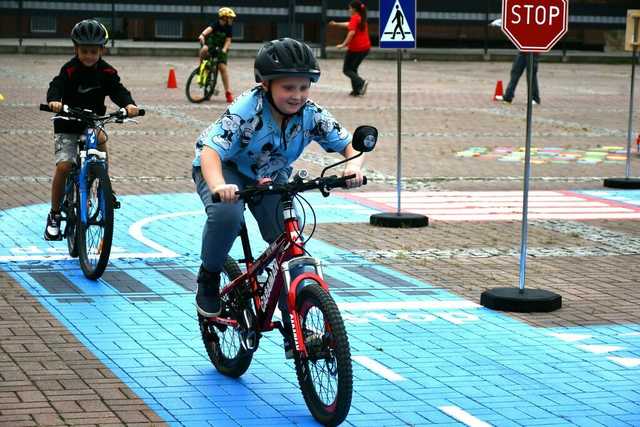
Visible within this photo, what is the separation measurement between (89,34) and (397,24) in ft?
11.8

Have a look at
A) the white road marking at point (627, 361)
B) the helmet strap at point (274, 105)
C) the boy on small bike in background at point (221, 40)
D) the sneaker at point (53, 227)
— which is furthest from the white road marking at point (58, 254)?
the boy on small bike in background at point (221, 40)

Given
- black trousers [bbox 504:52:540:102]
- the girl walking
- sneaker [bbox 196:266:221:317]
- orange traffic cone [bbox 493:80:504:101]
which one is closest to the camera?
sneaker [bbox 196:266:221:317]

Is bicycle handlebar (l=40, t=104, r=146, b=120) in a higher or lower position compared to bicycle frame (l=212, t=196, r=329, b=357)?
higher

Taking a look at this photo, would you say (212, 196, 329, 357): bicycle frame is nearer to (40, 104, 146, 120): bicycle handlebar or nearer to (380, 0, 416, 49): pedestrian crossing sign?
(40, 104, 146, 120): bicycle handlebar

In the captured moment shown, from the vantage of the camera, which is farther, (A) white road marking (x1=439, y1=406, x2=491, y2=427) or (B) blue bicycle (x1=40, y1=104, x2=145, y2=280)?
(B) blue bicycle (x1=40, y1=104, x2=145, y2=280)

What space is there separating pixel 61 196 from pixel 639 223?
567 centimetres

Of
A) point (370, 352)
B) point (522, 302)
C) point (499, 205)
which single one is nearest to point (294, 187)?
point (370, 352)

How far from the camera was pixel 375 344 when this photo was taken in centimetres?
822

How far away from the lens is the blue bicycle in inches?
385

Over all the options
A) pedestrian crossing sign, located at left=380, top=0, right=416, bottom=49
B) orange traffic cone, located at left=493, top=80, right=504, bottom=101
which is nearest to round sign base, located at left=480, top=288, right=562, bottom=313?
pedestrian crossing sign, located at left=380, top=0, right=416, bottom=49

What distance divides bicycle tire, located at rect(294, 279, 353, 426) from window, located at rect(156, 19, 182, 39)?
123 ft

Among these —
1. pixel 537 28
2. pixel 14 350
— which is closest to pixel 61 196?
pixel 14 350

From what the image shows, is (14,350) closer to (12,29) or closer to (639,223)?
(639,223)

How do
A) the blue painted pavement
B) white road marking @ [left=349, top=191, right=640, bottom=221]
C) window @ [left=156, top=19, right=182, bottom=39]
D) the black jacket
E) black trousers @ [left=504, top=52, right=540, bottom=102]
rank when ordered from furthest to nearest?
window @ [left=156, top=19, right=182, bottom=39] → black trousers @ [left=504, top=52, right=540, bottom=102] → white road marking @ [left=349, top=191, right=640, bottom=221] → the black jacket → the blue painted pavement
